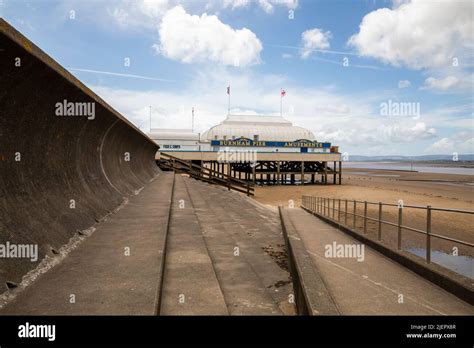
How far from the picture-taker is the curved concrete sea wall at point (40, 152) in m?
3.17

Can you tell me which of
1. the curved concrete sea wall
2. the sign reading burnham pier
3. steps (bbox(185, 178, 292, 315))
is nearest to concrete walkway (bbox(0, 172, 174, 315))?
→ the curved concrete sea wall

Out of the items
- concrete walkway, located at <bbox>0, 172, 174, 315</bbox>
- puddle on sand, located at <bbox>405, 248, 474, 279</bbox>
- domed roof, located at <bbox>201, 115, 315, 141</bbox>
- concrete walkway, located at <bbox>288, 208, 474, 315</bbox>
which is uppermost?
domed roof, located at <bbox>201, 115, 315, 141</bbox>

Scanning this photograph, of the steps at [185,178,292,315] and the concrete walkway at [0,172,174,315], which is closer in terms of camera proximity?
the concrete walkway at [0,172,174,315]

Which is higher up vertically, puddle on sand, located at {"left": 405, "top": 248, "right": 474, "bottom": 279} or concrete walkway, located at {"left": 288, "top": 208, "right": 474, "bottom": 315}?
concrete walkway, located at {"left": 288, "top": 208, "right": 474, "bottom": 315}

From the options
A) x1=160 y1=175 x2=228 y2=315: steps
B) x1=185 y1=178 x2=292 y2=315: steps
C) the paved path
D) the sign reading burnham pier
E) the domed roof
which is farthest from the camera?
the domed roof

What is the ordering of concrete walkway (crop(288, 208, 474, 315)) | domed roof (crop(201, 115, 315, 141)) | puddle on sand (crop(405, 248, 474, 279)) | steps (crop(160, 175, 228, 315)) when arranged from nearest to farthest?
steps (crop(160, 175, 228, 315)) < concrete walkway (crop(288, 208, 474, 315)) < puddle on sand (crop(405, 248, 474, 279)) < domed roof (crop(201, 115, 315, 141))

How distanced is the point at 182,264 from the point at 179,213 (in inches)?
154

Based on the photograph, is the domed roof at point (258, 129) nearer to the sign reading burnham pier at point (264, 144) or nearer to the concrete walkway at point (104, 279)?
the sign reading burnham pier at point (264, 144)

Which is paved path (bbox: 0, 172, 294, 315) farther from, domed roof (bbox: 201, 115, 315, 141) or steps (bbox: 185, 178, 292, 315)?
domed roof (bbox: 201, 115, 315, 141)

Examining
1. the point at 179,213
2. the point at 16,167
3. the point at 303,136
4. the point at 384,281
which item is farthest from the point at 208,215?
the point at 303,136

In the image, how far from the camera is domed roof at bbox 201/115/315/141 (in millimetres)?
60250

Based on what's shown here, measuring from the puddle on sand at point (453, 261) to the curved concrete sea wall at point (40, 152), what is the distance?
8866 millimetres

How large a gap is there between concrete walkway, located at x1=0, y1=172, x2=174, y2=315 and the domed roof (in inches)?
2101
